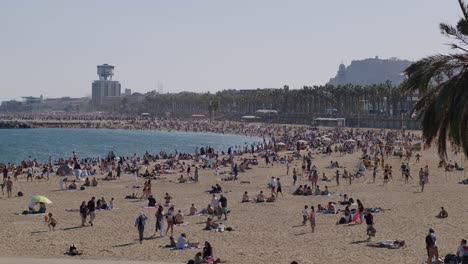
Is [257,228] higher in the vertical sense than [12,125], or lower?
lower

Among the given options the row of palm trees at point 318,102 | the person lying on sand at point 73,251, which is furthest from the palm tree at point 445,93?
the row of palm trees at point 318,102

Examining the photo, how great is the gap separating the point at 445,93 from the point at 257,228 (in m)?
12.0

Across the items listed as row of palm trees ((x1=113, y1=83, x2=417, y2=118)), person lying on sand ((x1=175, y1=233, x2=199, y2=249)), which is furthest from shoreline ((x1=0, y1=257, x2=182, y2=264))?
row of palm trees ((x1=113, y1=83, x2=417, y2=118))

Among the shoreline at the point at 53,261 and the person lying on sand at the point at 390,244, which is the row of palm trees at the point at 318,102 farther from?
the shoreline at the point at 53,261

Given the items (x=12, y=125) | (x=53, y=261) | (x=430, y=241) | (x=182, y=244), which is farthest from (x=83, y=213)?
(x=12, y=125)

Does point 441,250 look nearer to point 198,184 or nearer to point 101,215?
point 101,215

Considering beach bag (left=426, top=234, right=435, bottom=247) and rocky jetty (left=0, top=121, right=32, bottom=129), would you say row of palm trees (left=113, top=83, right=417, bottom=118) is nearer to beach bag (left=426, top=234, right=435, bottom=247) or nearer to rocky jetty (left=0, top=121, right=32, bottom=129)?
rocky jetty (left=0, top=121, right=32, bottom=129)

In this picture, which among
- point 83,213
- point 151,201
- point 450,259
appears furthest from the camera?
point 151,201

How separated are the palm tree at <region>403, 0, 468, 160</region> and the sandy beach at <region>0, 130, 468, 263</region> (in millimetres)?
6607

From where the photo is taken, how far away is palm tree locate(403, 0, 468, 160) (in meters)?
9.65

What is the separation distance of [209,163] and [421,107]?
35251mm

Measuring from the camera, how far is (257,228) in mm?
20594

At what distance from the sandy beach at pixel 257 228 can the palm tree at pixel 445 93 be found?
21.7 ft

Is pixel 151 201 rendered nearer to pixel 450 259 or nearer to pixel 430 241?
pixel 430 241
